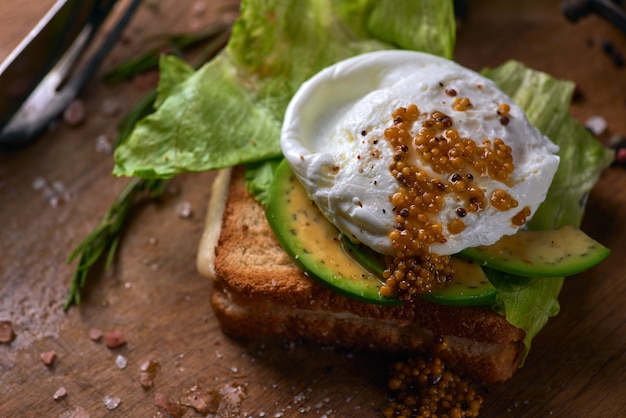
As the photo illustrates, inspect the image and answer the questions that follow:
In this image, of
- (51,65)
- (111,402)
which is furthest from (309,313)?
(51,65)

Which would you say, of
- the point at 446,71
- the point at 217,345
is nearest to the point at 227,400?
the point at 217,345

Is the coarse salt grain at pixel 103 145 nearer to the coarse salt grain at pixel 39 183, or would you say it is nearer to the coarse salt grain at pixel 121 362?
the coarse salt grain at pixel 39 183

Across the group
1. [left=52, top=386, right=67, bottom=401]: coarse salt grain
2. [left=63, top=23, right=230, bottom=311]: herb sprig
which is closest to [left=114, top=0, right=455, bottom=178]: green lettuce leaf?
[left=63, top=23, right=230, bottom=311]: herb sprig

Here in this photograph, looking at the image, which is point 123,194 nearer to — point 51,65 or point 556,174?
point 51,65

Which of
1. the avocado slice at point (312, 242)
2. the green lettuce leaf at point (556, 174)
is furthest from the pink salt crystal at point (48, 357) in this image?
the green lettuce leaf at point (556, 174)

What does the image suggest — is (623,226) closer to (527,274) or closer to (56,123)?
(527,274)
